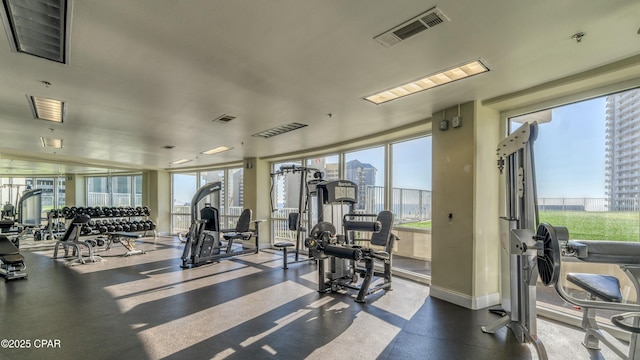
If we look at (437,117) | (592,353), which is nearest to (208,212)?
(437,117)

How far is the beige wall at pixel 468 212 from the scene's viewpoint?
11.6ft

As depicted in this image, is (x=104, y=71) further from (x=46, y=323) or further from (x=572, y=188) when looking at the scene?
(x=572, y=188)

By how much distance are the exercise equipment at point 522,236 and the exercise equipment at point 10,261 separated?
665 centimetres

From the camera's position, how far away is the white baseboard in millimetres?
3492

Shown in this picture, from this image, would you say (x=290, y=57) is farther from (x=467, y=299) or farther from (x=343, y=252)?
(x=467, y=299)

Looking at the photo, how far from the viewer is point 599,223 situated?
3023 millimetres

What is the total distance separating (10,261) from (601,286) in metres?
7.39

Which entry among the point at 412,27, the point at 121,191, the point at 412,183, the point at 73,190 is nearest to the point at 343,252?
the point at 412,183

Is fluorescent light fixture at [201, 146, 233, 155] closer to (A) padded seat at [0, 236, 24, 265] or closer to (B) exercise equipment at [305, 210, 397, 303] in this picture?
(B) exercise equipment at [305, 210, 397, 303]

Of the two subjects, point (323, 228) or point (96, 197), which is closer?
point (323, 228)

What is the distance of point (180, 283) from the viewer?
4609 millimetres

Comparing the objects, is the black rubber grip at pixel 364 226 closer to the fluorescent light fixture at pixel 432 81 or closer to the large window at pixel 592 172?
the fluorescent light fixture at pixel 432 81

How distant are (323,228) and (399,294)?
1.37 metres

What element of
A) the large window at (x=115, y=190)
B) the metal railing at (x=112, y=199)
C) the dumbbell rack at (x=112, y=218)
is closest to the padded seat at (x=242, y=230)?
the dumbbell rack at (x=112, y=218)
